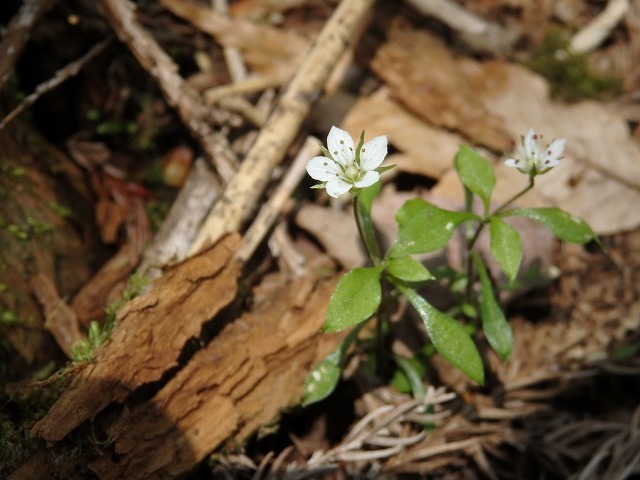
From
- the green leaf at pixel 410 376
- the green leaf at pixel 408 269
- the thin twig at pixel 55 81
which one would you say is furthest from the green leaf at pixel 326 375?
the thin twig at pixel 55 81

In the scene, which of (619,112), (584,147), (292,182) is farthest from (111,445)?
(619,112)

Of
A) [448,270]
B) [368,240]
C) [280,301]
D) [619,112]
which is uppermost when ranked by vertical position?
[368,240]

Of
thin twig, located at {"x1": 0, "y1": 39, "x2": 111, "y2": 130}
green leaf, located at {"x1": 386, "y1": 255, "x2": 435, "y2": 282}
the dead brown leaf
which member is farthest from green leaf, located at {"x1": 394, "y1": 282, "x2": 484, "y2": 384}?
thin twig, located at {"x1": 0, "y1": 39, "x2": 111, "y2": 130}

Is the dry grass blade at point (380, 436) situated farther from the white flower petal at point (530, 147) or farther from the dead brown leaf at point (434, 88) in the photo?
the dead brown leaf at point (434, 88)

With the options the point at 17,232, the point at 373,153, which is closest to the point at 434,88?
the point at 373,153

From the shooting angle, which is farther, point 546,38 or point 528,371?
point 546,38

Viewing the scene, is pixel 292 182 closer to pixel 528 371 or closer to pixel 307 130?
pixel 307 130
